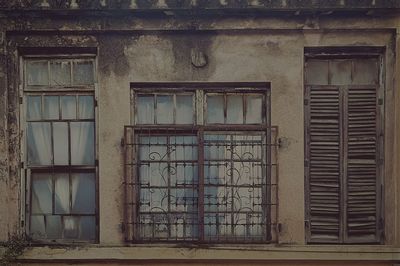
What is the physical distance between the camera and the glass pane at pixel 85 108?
250 inches

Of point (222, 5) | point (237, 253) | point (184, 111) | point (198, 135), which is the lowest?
point (237, 253)

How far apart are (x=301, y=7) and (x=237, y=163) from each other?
2.01 m

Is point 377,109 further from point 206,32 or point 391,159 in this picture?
point 206,32

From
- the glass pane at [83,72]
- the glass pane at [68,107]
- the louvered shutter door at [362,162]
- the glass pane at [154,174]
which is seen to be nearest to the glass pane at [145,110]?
the glass pane at [154,174]

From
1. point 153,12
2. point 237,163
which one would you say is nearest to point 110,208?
point 237,163

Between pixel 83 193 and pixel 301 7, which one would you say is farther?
pixel 83 193

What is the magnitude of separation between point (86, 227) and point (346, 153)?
3.34 m

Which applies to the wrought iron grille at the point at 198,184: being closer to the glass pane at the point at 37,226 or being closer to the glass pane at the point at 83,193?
the glass pane at the point at 83,193

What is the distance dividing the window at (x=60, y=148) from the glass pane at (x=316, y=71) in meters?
2.67

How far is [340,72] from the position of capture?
6.30 m

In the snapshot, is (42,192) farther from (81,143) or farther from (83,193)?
(81,143)

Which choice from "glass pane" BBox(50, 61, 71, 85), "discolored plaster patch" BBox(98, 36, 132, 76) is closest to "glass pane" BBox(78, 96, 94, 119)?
"glass pane" BBox(50, 61, 71, 85)

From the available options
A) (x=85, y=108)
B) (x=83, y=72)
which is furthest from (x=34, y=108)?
(x=83, y=72)

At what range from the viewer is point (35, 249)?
616 cm
